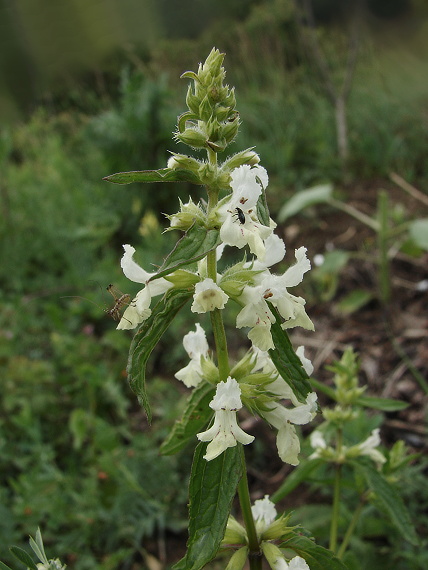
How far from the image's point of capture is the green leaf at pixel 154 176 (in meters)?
0.90

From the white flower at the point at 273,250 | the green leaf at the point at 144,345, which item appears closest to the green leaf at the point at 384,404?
the white flower at the point at 273,250

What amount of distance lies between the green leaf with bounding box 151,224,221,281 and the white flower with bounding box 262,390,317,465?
14.0 inches

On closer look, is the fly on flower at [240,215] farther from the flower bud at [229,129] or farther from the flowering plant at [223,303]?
the flower bud at [229,129]

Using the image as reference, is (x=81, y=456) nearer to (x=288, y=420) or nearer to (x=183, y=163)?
(x=288, y=420)

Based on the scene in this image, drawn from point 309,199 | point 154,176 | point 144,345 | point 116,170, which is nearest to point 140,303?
point 144,345

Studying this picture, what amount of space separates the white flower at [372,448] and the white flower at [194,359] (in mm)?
546

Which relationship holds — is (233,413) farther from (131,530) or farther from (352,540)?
(131,530)

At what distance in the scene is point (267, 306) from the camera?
3.13 ft

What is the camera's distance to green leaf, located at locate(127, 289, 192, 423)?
901 millimetres

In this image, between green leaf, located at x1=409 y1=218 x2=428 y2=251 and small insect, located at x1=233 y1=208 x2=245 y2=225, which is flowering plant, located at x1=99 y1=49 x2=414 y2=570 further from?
green leaf, located at x1=409 y1=218 x2=428 y2=251

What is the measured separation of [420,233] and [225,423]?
1824 mm

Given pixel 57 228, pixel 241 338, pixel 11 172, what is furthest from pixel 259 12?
pixel 241 338

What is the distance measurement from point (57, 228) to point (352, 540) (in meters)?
2.94

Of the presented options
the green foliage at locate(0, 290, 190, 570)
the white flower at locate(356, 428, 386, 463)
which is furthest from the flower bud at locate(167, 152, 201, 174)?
the green foliage at locate(0, 290, 190, 570)
